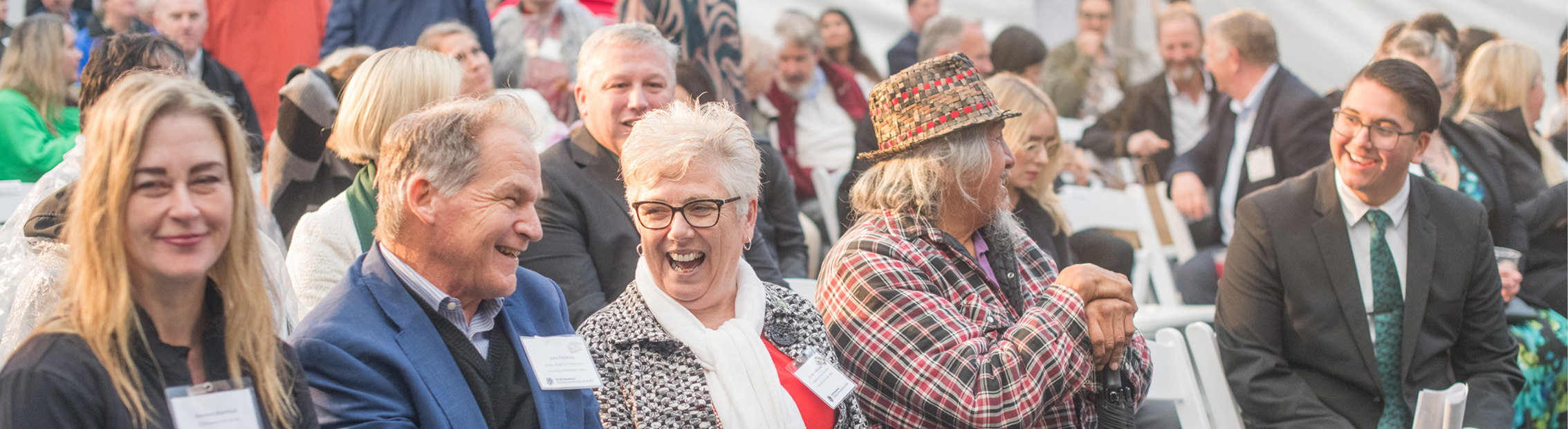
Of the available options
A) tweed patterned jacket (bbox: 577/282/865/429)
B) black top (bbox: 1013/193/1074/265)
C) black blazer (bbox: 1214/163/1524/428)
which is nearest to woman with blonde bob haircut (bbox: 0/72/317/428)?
tweed patterned jacket (bbox: 577/282/865/429)

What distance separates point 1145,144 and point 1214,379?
12.8ft

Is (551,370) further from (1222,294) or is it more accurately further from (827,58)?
(827,58)

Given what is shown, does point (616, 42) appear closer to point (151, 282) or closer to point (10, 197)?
point (10, 197)

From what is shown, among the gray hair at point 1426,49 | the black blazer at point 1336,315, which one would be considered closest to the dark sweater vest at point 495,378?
the black blazer at point 1336,315

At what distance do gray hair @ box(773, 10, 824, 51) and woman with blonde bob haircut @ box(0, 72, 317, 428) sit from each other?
501cm

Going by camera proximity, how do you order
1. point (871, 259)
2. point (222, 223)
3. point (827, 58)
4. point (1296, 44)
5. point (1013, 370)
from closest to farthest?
1. point (222, 223)
2. point (1013, 370)
3. point (871, 259)
4. point (827, 58)
5. point (1296, 44)

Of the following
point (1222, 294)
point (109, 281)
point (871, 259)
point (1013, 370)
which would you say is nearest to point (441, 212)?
point (109, 281)

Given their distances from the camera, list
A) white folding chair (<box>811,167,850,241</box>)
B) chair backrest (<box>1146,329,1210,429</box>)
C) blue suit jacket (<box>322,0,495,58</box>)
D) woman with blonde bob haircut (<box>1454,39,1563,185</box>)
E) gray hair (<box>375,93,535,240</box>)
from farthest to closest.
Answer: woman with blonde bob haircut (<box>1454,39,1563,185</box>) < white folding chair (<box>811,167,850,241</box>) < blue suit jacket (<box>322,0,495,58</box>) < chair backrest (<box>1146,329,1210,429</box>) < gray hair (<box>375,93,535,240</box>)

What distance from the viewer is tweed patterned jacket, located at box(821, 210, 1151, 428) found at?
7.82 ft

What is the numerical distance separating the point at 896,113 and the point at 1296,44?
6032 millimetres

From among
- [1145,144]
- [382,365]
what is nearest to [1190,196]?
[1145,144]

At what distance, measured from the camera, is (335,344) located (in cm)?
182

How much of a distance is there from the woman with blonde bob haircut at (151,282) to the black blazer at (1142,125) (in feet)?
19.7

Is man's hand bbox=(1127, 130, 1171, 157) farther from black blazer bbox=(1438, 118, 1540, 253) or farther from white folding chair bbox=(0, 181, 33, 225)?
white folding chair bbox=(0, 181, 33, 225)
